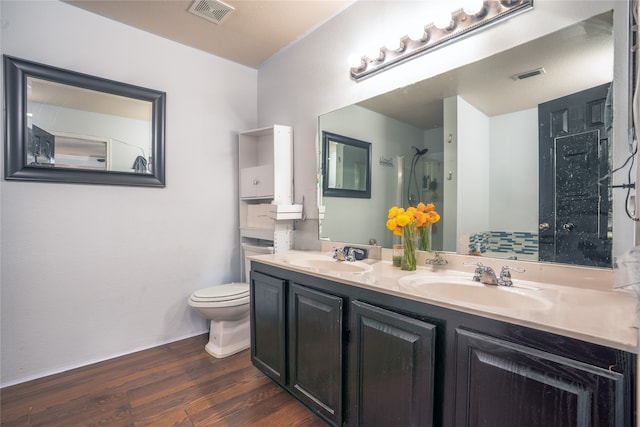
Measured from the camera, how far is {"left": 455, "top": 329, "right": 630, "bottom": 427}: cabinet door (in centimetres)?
69

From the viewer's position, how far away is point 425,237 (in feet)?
5.06

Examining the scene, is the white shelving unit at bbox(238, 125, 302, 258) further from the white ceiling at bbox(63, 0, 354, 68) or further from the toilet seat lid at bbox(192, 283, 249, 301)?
the white ceiling at bbox(63, 0, 354, 68)

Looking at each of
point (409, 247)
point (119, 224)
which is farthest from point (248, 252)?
point (409, 247)

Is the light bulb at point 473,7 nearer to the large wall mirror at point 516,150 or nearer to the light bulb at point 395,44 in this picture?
the large wall mirror at point 516,150

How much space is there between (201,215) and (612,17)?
266 centimetres

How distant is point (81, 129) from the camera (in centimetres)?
199

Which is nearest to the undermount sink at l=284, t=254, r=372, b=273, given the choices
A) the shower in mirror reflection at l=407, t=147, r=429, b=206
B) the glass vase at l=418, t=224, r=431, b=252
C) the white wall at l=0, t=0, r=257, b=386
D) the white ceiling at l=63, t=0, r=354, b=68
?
the glass vase at l=418, t=224, r=431, b=252

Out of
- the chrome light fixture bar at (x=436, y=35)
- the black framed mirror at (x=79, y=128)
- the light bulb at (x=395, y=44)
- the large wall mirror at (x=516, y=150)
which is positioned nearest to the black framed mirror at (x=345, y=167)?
the large wall mirror at (x=516, y=150)

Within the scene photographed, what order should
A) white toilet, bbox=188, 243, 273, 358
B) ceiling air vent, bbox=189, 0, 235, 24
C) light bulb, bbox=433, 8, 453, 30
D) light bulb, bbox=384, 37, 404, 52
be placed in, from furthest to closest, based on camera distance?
white toilet, bbox=188, 243, 273, 358, ceiling air vent, bbox=189, 0, 235, 24, light bulb, bbox=384, 37, 404, 52, light bulb, bbox=433, 8, 453, 30

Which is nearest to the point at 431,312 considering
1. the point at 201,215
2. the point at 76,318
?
the point at 201,215

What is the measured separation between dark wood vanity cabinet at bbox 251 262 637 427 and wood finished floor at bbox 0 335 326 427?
0.17 m

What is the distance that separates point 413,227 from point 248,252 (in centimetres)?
159

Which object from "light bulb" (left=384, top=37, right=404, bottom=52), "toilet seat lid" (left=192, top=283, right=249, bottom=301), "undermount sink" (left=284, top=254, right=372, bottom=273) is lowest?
"toilet seat lid" (left=192, top=283, right=249, bottom=301)

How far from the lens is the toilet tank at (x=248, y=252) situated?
240 centimetres
